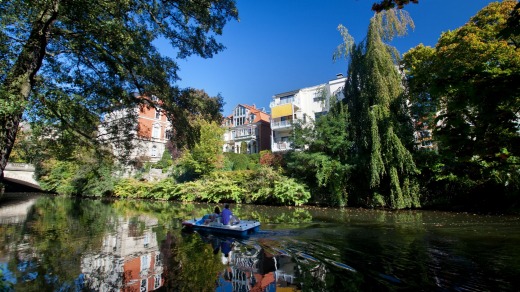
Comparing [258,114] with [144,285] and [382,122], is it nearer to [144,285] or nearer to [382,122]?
[382,122]

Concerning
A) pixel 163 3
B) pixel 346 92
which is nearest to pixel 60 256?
pixel 163 3

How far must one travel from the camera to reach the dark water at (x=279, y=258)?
6.12 metres

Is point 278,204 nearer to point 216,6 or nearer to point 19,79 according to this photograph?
point 216,6

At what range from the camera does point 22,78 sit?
5.46m

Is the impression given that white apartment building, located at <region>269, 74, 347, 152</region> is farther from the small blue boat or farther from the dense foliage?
the small blue boat

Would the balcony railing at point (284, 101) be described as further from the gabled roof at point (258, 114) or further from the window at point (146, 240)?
the window at point (146, 240)

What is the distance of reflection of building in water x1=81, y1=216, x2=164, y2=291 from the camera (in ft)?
20.8

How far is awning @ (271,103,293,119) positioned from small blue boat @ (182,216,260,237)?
90.9 ft

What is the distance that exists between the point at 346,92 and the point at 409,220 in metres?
11.1

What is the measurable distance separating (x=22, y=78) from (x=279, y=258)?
7285 mm

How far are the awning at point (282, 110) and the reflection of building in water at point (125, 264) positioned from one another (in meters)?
29.0

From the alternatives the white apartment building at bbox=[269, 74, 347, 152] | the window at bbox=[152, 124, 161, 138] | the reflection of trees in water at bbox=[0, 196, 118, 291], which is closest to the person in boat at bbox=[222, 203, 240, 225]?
the reflection of trees in water at bbox=[0, 196, 118, 291]

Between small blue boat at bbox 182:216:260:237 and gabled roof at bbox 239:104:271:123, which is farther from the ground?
gabled roof at bbox 239:104:271:123

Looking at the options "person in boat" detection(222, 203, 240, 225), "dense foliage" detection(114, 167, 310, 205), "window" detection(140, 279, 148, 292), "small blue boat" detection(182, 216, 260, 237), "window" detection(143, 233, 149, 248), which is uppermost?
"dense foliage" detection(114, 167, 310, 205)
